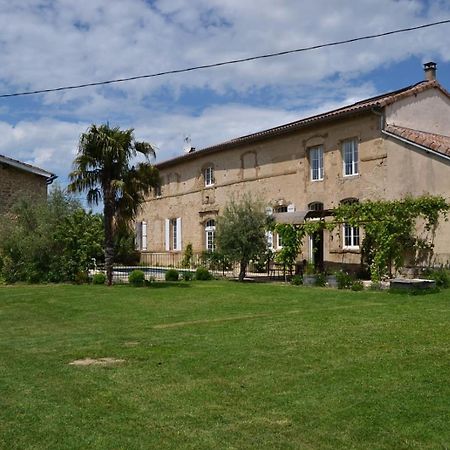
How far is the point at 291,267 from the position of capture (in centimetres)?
2012

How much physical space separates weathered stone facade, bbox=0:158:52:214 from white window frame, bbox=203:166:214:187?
817 centimetres

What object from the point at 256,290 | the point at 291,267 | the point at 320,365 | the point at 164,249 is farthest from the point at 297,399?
the point at 164,249

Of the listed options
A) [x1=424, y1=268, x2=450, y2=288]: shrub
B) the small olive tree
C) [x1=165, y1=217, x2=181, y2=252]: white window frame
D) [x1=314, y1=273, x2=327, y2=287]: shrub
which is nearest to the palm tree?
the small olive tree

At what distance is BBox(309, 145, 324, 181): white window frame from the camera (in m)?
22.1

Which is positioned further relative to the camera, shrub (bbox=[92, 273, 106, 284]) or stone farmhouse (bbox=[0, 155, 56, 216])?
stone farmhouse (bbox=[0, 155, 56, 216])

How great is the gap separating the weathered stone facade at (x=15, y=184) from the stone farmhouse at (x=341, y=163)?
845 cm

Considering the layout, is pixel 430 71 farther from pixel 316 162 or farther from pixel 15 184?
pixel 15 184

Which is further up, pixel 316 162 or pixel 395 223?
pixel 316 162

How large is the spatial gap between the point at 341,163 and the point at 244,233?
473 cm

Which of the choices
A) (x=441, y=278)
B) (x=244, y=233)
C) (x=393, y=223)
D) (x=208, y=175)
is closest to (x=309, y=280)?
(x=244, y=233)

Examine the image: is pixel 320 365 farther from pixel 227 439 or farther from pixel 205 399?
pixel 227 439

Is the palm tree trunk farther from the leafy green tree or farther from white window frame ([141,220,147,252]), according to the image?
white window frame ([141,220,147,252])

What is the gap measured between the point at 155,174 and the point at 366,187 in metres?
7.48

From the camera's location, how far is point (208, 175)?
1131 inches
